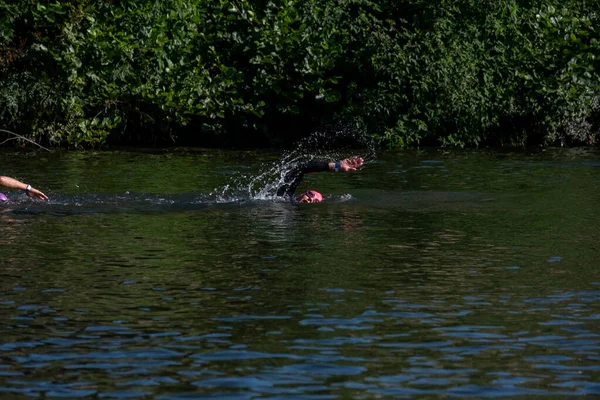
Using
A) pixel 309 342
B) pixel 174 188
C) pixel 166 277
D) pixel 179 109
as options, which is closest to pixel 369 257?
pixel 166 277

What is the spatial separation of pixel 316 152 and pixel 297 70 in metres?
2.77

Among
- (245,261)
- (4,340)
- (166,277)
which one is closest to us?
(4,340)

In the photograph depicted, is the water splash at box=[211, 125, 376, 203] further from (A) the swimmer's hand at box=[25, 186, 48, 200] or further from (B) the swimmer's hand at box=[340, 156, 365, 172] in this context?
(A) the swimmer's hand at box=[25, 186, 48, 200]

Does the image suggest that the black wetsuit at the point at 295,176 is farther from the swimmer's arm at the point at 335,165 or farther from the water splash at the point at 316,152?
the water splash at the point at 316,152

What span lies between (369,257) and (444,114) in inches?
779

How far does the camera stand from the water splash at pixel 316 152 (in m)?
25.6

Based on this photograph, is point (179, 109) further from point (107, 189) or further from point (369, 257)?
point (369, 257)

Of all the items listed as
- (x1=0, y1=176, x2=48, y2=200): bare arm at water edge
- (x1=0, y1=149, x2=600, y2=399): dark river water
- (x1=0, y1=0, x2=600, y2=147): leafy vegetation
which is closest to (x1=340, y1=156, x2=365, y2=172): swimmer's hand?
(x1=0, y1=149, x2=600, y2=399): dark river water

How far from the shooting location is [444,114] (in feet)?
114

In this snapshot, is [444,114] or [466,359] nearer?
[466,359]

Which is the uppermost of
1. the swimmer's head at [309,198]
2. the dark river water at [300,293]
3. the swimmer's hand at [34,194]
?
the swimmer's hand at [34,194]

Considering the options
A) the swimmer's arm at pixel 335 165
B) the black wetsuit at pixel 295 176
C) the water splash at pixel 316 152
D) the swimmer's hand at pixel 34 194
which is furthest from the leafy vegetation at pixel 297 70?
the swimmer's hand at pixel 34 194

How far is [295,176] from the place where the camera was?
22.2 m

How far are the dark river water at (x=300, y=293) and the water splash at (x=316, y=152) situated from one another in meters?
1.97
